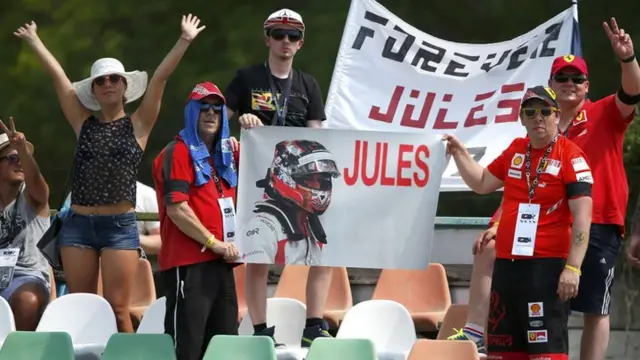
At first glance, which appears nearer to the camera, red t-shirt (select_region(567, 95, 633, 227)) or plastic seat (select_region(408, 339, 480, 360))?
plastic seat (select_region(408, 339, 480, 360))

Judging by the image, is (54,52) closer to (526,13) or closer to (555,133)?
(526,13)

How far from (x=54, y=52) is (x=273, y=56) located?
3.54 meters

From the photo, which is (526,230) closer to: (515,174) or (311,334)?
(515,174)

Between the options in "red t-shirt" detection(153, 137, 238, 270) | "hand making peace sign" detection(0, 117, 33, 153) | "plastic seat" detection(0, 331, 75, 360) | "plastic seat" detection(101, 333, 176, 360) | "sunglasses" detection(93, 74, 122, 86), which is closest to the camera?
"plastic seat" detection(101, 333, 176, 360)

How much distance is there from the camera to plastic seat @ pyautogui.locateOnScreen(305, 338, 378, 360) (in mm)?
5551

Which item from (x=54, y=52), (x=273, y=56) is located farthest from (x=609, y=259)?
(x=54, y=52)

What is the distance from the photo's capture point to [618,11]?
893cm

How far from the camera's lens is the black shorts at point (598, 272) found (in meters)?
5.84

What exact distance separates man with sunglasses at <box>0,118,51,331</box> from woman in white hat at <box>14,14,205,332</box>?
339mm

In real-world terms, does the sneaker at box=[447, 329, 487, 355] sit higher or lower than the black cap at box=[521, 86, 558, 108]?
lower

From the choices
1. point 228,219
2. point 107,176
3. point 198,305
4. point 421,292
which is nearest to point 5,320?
point 107,176

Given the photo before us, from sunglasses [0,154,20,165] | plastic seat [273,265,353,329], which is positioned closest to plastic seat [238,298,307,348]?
plastic seat [273,265,353,329]

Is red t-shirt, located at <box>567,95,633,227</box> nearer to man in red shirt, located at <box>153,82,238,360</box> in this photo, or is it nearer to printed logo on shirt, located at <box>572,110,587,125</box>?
printed logo on shirt, located at <box>572,110,587,125</box>

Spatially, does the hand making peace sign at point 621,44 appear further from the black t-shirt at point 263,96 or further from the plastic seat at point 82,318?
the plastic seat at point 82,318
